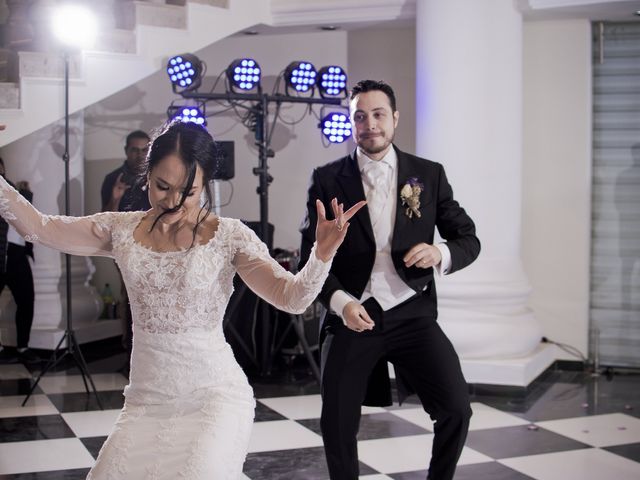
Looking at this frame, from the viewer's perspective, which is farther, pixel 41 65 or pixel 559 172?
pixel 559 172

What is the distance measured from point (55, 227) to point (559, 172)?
4406 millimetres

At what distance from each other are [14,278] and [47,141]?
1092 millimetres

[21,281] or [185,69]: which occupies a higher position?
[185,69]

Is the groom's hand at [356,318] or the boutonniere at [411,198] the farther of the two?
the boutonniere at [411,198]

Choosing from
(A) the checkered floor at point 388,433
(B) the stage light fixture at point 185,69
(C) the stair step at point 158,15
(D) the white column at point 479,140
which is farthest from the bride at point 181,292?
(C) the stair step at point 158,15

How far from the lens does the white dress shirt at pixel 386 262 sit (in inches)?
132

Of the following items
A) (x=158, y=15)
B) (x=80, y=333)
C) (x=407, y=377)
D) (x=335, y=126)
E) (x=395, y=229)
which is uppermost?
(x=158, y=15)

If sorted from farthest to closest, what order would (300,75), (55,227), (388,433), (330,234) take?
1. (300,75)
2. (388,433)
3. (55,227)
4. (330,234)

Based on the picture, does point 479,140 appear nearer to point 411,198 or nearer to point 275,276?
point 411,198

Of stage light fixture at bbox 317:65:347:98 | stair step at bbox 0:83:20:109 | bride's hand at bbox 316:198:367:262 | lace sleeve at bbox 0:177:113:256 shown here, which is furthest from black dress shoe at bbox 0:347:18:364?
bride's hand at bbox 316:198:367:262

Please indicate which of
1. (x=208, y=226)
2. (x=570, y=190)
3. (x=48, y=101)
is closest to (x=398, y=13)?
(x=570, y=190)

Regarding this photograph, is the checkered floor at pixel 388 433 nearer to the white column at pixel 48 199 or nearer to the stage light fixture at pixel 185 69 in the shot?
the white column at pixel 48 199

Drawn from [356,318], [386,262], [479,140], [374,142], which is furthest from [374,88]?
[479,140]

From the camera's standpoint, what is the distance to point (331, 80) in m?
6.28
